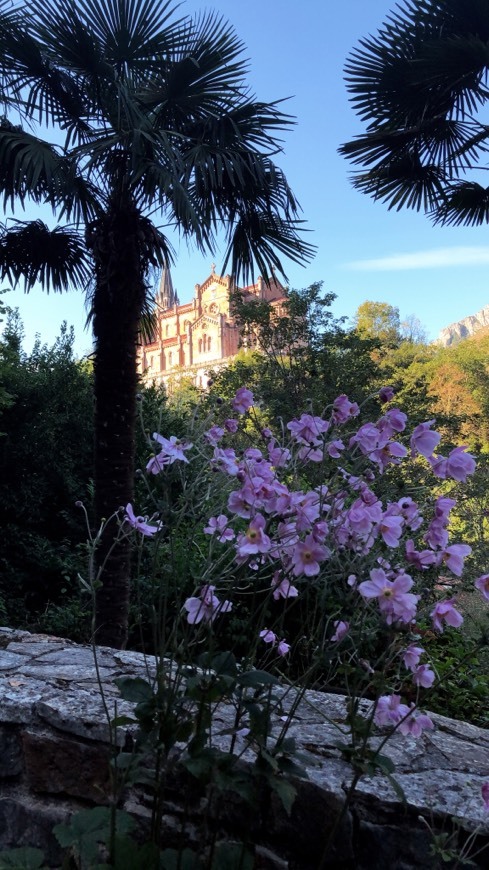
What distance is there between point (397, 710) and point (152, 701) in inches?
22.6

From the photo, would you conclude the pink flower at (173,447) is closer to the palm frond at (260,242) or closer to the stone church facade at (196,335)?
the palm frond at (260,242)

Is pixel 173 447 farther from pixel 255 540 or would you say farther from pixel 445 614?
pixel 445 614

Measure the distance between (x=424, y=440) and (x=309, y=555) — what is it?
1.17 feet

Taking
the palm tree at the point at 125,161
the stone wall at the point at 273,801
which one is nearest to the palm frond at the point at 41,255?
the palm tree at the point at 125,161

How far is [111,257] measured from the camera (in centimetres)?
414

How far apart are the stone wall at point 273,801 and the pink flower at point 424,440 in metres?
0.58

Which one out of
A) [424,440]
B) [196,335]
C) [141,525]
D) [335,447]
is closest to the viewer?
[424,440]

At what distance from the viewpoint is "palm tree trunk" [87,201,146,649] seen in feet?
12.6

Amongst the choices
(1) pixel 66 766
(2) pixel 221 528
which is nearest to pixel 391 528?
(2) pixel 221 528

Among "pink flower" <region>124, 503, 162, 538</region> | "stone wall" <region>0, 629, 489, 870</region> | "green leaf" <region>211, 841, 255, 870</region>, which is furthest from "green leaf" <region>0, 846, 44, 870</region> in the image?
"pink flower" <region>124, 503, 162, 538</region>

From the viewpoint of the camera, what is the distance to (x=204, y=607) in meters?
1.42

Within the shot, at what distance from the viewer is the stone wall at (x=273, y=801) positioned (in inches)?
60.6

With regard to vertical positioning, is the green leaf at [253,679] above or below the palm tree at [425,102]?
below

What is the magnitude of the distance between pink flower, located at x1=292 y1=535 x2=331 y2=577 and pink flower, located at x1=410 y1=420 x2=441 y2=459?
0.30 meters
